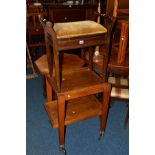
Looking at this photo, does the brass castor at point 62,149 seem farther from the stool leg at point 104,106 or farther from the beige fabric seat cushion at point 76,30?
the beige fabric seat cushion at point 76,30

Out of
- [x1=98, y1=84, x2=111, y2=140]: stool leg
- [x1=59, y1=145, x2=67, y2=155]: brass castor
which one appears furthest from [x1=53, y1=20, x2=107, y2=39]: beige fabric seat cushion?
[x1=59, y1=145, x2=67, y2=155]: brass castor

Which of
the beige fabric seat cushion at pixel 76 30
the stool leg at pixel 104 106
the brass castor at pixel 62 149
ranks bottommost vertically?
the brass castor at pixel 62 149

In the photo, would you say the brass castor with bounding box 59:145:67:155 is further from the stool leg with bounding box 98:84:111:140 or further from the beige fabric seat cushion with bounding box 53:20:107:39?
the beige fabric seat cushion with bounding box 53:20:107:39

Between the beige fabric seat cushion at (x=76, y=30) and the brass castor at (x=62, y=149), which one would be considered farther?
the brass castor at (x=62, y=149)

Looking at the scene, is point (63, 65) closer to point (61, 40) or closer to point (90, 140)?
point (61, 40)

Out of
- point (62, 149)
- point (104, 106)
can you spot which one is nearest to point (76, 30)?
point (104, 106)

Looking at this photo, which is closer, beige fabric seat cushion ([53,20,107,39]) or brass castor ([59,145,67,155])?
beige fabric seat cushion ([53,20,107,39])

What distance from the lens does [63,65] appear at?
1.95m

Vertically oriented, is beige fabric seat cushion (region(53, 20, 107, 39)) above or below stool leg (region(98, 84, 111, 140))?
above

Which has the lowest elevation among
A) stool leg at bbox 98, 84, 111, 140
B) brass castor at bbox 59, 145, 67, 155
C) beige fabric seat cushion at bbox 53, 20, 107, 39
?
brass castor at bbox 59, 145, 67, 155

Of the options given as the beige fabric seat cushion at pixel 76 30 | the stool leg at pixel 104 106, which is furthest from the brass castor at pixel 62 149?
the beige fabric seat cushion at pixel 76 30

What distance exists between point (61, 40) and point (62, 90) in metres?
0.35
